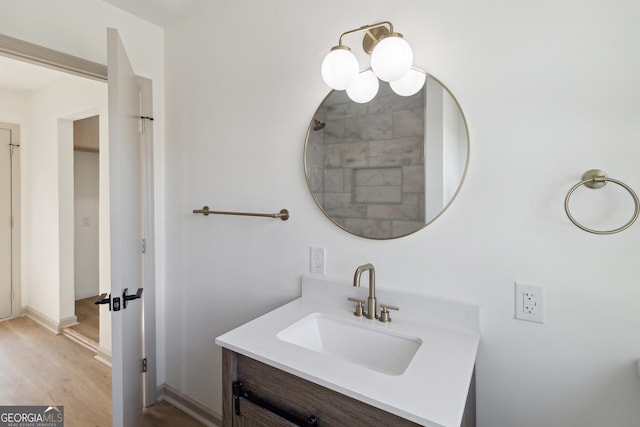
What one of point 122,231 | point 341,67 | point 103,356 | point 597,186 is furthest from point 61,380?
point 597,186

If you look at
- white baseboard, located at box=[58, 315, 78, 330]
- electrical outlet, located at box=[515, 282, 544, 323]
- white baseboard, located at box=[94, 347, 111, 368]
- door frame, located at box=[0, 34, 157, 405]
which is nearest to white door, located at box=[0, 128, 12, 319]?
white baseboard, located at box=[58, 315, 78, 330]

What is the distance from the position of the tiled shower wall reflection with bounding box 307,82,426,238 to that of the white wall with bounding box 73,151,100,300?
3.76m

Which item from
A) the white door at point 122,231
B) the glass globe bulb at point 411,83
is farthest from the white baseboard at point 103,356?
the glass globe bulb at point 411,83

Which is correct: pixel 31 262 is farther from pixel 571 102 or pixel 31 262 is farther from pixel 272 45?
pixel 571 102

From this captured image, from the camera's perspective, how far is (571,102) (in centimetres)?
98

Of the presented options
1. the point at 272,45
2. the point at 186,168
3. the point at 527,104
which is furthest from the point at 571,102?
the point at 186,168

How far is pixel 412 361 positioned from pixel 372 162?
0.74 m

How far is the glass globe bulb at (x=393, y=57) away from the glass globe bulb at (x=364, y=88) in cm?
21

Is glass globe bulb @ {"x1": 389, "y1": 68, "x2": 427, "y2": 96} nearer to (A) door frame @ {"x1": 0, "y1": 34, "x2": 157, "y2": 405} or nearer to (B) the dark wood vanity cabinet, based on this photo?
(B) the dark wood vanity cabinet

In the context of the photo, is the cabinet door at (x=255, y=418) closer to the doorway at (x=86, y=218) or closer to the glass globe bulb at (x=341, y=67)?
the glass globe bulb at (x=341, y=67)

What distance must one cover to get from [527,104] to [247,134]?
4.05ft

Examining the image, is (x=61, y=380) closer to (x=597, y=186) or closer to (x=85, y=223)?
(x=85, y=223)

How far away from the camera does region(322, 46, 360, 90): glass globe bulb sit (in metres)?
1.18

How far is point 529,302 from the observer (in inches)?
41.4
